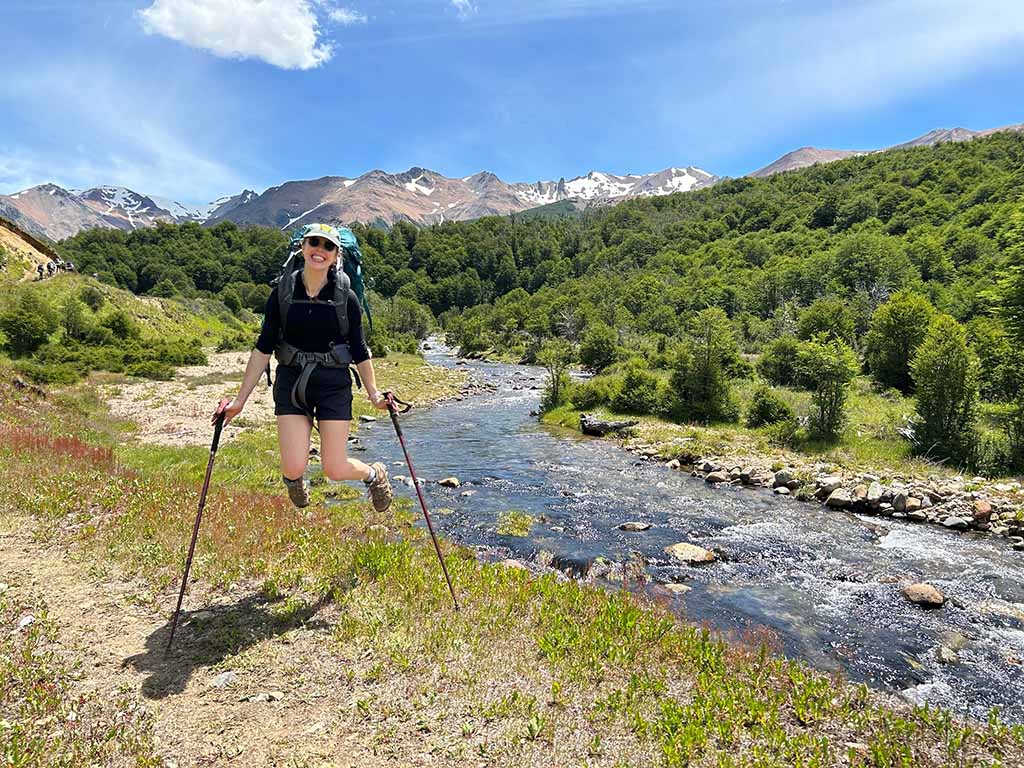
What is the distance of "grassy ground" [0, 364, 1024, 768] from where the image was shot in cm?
444

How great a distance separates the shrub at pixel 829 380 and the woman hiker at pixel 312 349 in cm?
2303

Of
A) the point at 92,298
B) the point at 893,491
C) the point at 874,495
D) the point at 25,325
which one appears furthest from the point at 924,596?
the point at 92,298

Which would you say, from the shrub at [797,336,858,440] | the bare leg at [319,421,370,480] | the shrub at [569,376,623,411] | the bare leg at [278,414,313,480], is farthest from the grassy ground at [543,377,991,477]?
the bare leg at [278,414,313,480]

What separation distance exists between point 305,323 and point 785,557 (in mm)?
12120

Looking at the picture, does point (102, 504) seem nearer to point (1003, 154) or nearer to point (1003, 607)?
point (1003, 607)

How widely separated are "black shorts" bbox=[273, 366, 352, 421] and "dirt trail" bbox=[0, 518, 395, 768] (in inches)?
91.0

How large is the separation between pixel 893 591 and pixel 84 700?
1295cm

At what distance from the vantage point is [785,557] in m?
12.7

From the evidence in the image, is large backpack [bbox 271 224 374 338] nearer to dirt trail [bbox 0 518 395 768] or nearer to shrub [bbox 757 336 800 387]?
dirt trail [bbox 0 518 395 768]

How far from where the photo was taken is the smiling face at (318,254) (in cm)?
575

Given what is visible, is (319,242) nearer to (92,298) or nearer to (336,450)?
(336,450)

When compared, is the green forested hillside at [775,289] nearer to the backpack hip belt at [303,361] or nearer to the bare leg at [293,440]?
the backpack hip belt at [303,361]

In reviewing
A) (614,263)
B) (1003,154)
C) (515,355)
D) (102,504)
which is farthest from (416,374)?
(1003,154)

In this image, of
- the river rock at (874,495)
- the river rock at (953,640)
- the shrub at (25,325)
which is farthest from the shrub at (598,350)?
the river rock at (953,640)
